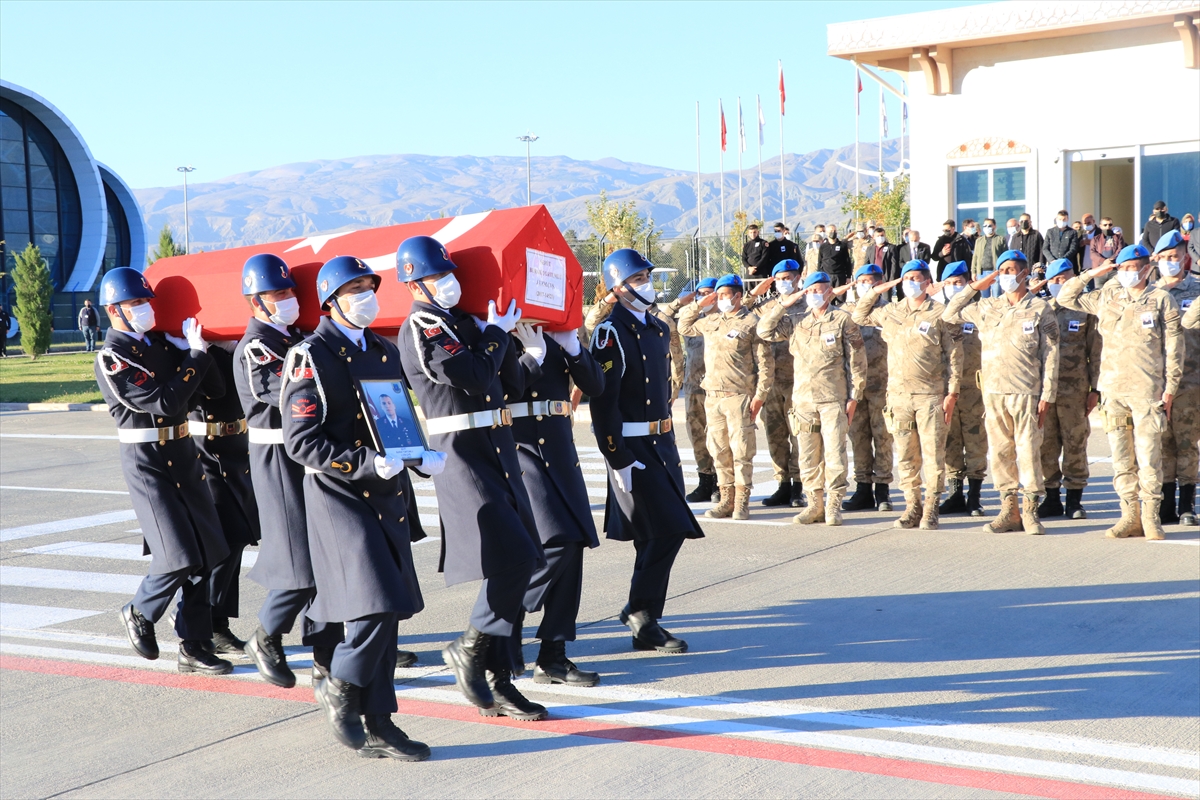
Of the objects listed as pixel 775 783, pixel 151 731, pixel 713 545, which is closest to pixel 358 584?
pixel 151 731

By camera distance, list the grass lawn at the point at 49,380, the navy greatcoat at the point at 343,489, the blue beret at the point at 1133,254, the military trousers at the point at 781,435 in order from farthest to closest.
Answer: the grass lawn at the point at 49,380 → the military trousers at the point at 781,435 → the blue beret at the point at 1133,254 → the navy greatcoat at the point at 343,489

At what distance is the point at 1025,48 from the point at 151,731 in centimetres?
2278

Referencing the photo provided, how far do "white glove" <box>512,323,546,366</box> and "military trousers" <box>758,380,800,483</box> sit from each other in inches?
239

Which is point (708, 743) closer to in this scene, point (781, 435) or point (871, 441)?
point (871, 441)

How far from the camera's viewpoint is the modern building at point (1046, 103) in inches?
903

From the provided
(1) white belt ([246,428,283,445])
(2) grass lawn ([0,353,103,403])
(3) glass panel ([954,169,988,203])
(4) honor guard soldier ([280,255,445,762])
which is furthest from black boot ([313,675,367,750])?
(2) grass lawn ([0,353,103,403])

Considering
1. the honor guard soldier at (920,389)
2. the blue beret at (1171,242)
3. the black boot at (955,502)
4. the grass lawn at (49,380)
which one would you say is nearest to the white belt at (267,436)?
the honor guard soldier at (920,389)

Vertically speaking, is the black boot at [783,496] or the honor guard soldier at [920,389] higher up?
the honor guard soldier at [920,389]

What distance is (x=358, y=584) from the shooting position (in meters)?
5.18

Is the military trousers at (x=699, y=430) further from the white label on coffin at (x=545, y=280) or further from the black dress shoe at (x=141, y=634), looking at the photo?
the black dress shoe at (x=141, y=634)

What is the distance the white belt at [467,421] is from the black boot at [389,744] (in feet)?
4.24

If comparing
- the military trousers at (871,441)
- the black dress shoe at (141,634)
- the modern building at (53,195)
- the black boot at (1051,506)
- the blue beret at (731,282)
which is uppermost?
the modern building at (53,195)

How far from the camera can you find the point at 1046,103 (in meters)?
24.2

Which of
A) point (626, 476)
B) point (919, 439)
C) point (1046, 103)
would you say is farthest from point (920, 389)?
point (1046, 103)
